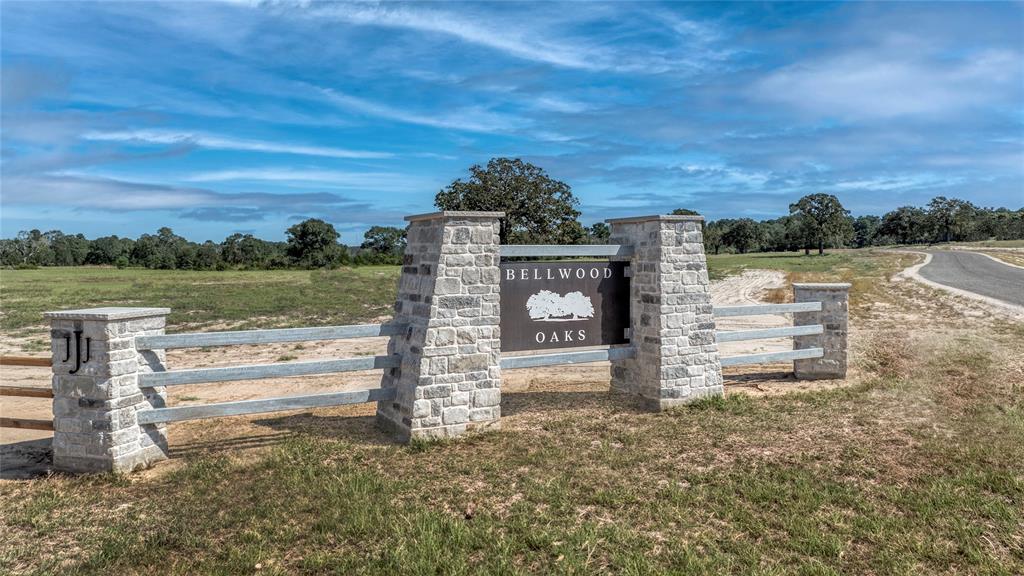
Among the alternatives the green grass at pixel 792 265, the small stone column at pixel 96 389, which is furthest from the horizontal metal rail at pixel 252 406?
the green grass at pixel 792 265

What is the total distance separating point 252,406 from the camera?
23.2 feet

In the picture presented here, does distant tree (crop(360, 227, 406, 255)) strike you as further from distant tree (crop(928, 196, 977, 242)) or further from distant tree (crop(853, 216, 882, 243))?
distant tree (crop(853, 216, 882, 243))

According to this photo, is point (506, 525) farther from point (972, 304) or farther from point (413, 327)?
point (972, 304)

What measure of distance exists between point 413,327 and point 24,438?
5.33 metres

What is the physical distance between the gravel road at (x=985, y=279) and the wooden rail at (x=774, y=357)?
1404 centimetres

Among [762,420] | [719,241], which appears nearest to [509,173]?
[762,420]

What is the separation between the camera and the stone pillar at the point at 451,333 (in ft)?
24.4

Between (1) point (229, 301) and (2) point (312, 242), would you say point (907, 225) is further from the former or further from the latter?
(1) point (229, 301)

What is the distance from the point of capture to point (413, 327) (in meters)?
7.70

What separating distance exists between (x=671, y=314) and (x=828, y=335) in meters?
3.78

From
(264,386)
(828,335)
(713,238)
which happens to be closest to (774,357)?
(828,335)

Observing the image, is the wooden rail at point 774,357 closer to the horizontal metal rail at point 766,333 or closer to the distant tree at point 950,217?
the horizontal metal rail at point 766,333

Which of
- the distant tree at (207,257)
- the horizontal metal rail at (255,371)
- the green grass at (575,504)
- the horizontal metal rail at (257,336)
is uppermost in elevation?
the distant tree at (207,257)

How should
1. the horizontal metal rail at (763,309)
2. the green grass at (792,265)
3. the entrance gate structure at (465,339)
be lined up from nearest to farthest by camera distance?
1. the entrance gate structure at (465,339)
2. the horizontal metal rail at (763,309)
3. the green grass at (792,265)
